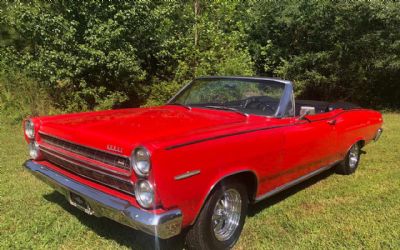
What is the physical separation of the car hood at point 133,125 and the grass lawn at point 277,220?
0.98 meters

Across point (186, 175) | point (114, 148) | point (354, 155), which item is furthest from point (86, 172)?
point (354, 155)

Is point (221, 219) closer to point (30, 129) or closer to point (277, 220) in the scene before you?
point (277, 220)

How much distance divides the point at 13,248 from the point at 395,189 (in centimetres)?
463

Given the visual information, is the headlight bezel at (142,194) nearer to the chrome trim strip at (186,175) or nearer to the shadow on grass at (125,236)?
the chrome trim strip at (186,175)

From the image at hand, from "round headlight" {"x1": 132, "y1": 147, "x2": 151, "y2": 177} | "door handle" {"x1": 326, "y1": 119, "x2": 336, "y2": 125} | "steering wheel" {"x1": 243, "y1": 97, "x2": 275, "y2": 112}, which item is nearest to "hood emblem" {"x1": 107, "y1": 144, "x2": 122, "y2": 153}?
"round headlight" {"x1": 132, "y1": 147, "x2": 151, "y2": 177}

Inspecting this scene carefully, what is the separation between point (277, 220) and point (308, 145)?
2.96ft

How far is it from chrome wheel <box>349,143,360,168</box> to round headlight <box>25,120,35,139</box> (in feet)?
14.5

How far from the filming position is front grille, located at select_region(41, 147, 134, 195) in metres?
3.14

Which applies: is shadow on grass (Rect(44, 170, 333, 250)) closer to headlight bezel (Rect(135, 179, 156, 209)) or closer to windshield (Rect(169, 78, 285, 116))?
headlight bezel (Rect(135, 179, 156, 209))

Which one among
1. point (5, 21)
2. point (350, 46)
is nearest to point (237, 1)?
point (350, 46)

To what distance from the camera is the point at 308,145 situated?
4559mm

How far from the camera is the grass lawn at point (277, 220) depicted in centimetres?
382

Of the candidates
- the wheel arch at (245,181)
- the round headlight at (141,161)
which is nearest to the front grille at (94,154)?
the round headlight at (141,161)

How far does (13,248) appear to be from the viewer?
3.65 meters
